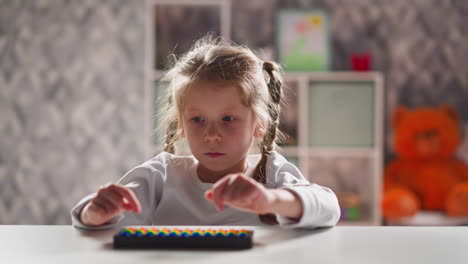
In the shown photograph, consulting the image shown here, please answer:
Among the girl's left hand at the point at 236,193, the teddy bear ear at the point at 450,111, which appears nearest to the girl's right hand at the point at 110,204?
the girl's left hand at the point at 236,193

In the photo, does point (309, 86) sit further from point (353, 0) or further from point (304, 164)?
point (353, 0)

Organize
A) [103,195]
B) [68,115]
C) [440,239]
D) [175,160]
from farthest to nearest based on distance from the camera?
1. [68,115]
2. [175,160]
3. [103,195]
4. [440,239]

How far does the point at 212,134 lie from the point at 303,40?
2689 mm

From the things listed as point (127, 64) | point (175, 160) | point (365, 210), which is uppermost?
point (127, 64)

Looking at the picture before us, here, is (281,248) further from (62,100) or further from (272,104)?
(62,100)

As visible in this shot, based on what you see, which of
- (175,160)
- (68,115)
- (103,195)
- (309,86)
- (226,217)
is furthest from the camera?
(68,115)

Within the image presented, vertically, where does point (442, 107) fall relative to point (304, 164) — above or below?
above

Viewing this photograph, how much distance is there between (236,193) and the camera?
681 millimetres

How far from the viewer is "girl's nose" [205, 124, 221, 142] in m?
1.08

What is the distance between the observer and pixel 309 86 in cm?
352

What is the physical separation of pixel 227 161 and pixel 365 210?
107 inches


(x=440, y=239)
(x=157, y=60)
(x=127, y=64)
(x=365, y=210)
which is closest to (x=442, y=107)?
(x=365, y=210)

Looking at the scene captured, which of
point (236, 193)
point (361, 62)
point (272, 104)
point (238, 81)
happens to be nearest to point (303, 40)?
point (361, 62)

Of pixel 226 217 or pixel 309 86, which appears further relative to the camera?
pixel 309 86
